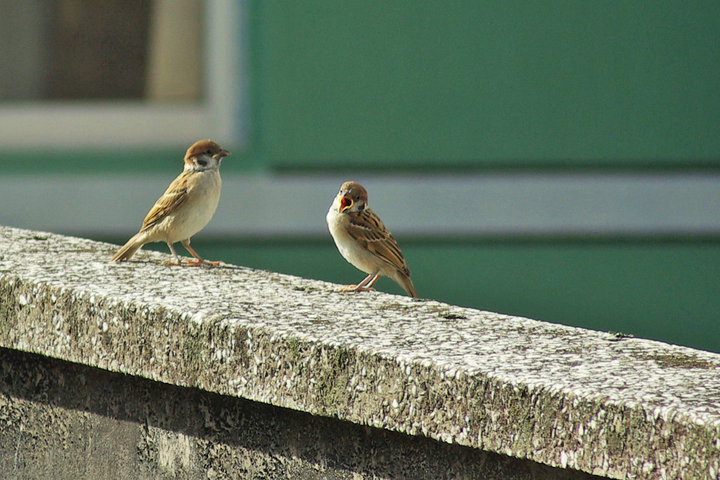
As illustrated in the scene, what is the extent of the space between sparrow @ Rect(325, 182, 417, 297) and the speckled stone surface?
890 mm

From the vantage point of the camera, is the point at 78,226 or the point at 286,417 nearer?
the point at 286,417

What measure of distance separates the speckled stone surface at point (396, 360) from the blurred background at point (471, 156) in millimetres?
3316

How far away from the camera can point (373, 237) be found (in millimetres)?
3541

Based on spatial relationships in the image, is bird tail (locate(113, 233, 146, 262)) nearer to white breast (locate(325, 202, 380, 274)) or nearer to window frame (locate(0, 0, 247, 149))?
white breast (locate(325, 202, 380, 274))

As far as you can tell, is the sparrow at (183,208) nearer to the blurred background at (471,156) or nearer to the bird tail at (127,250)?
the bird tail at (127,250)

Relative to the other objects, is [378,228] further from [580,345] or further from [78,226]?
[78,226]

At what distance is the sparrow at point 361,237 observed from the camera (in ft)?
11.6

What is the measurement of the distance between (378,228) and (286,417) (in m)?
1.63

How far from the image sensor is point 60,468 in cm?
230

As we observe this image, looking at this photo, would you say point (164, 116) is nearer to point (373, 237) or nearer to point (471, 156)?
point (471, 156)

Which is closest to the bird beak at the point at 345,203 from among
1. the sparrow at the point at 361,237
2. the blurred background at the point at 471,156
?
the sparrow at the point at 361,237

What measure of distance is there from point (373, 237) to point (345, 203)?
15 cm

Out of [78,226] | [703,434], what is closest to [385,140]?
[78,226]

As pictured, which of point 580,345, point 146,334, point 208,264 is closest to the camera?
point 580,345
